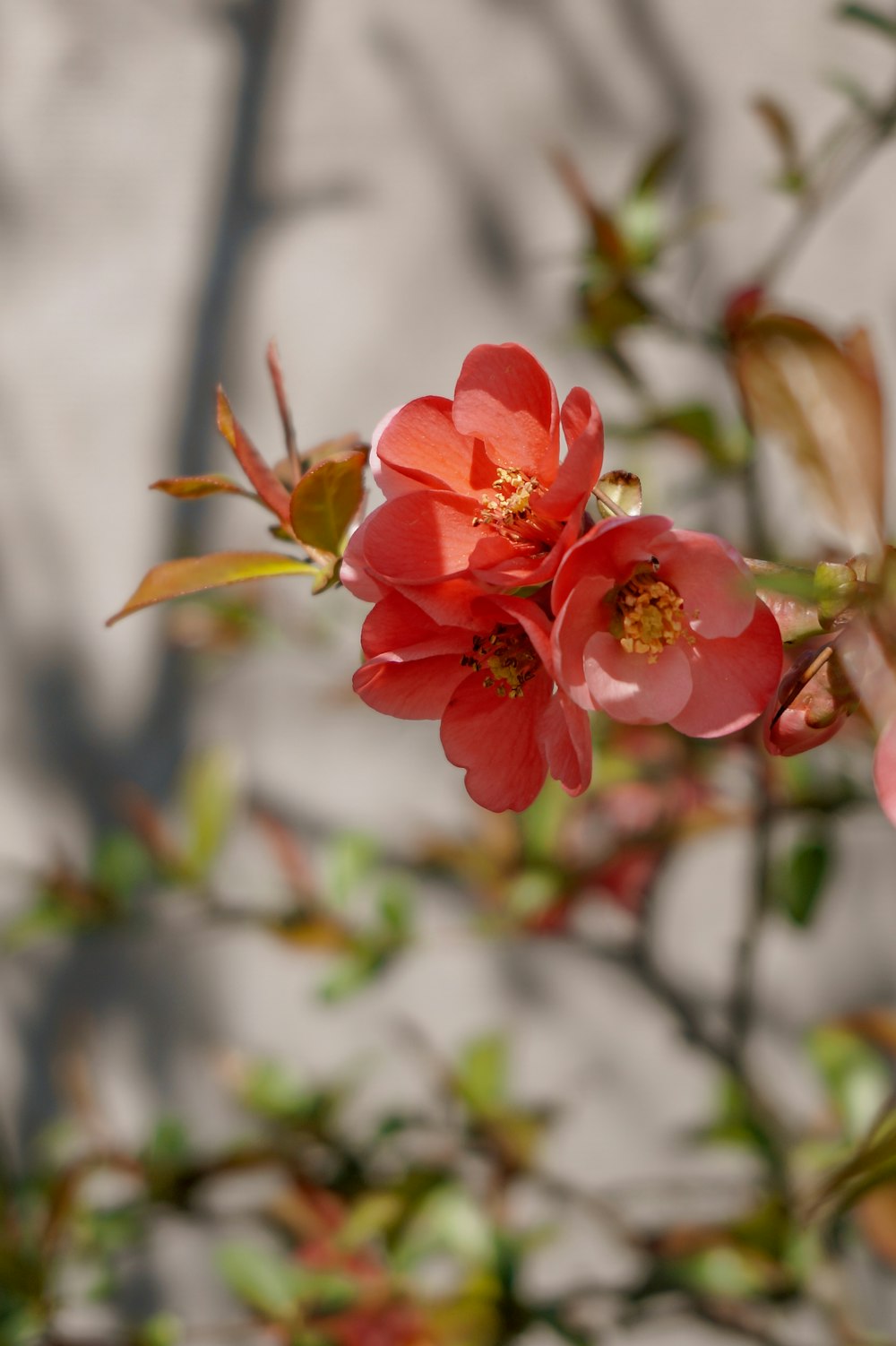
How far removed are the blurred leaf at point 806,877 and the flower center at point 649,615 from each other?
474 millimetres

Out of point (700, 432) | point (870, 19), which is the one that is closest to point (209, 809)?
point (700, 432)

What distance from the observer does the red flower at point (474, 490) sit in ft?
0.93

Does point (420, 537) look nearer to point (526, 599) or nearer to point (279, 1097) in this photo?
point (526, 599)

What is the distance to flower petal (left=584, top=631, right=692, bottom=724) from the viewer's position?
29 cm

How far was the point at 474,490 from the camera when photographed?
318 millimetres

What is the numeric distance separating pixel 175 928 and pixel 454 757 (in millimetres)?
1054

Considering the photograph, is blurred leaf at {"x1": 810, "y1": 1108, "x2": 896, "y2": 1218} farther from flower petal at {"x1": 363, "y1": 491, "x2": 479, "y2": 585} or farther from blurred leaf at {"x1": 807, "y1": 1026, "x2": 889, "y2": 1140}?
blurred leaf at {"x1": 807, "y1": 1026, "x2": 889, "y2": 1140}

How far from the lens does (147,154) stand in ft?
3.97

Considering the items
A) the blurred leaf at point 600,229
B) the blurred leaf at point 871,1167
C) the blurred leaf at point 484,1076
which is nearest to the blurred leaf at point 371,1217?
the blurred leaf at point 484,1076

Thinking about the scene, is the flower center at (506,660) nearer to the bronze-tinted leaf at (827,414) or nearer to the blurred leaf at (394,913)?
the bronze-tinted leaf at (827,414)

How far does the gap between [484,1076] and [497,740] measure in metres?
0.66

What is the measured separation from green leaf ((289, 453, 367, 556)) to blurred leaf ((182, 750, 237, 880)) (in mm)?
556

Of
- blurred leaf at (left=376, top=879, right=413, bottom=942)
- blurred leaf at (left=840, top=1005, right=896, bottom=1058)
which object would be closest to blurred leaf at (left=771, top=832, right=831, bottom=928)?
blurred leaf at (left=840, top=1005, right=896, bottom=1058)

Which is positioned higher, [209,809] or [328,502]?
[328,502]
